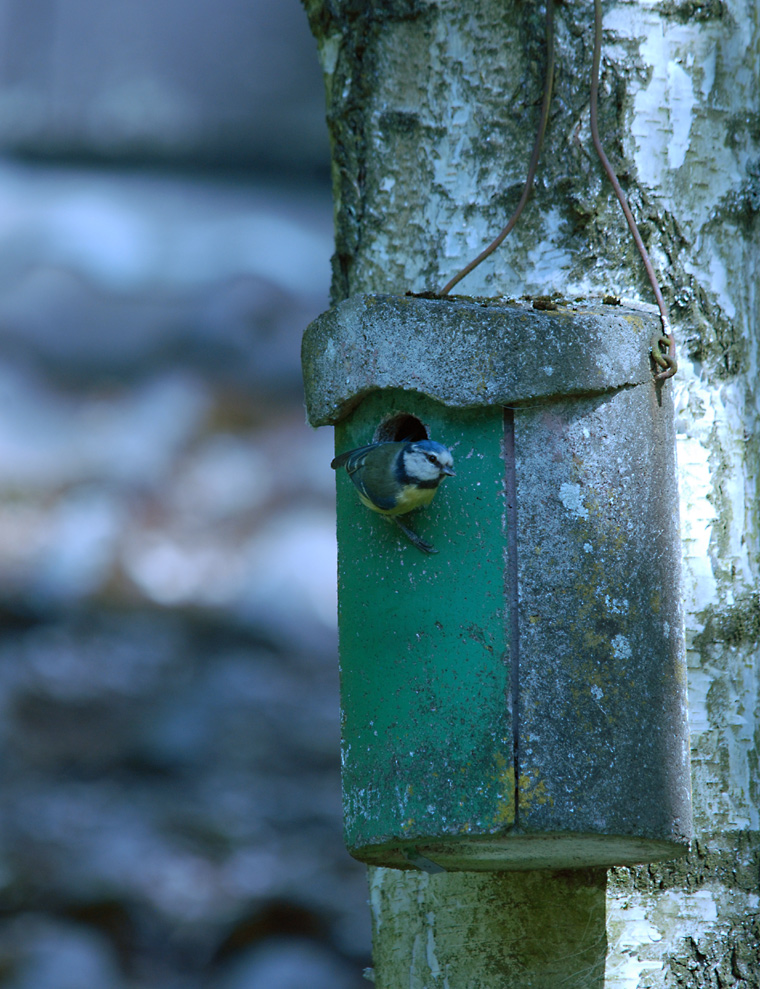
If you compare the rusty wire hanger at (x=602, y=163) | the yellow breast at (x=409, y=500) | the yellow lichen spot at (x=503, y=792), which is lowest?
the yellow lichen spot at (x=503, y=792)

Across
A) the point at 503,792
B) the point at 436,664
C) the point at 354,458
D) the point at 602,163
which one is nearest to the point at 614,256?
the point at 602,163

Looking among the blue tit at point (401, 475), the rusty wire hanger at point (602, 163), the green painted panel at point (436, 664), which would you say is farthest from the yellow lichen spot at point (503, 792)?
the rusty wire hanger at point (602, 163)

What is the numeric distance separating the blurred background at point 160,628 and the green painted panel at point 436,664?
5.25ft

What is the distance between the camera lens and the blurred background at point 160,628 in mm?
3672

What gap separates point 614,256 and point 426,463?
0.78 m

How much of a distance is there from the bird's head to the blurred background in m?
1.81

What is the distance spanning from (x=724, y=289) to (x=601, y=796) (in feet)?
3.86

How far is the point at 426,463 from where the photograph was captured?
2.03m

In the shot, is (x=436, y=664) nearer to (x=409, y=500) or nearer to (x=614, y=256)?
(x=409, y=500)

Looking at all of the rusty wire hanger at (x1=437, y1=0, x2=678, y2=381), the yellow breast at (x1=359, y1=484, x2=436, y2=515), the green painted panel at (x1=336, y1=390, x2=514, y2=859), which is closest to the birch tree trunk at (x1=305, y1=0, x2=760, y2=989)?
the rusty wire hanger at (x1=437, y1=0, x2=678, y2=381)

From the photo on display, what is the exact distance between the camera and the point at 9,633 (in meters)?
3.72

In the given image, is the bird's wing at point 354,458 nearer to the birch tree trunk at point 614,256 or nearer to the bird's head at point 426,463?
the bird's head at point 426,463

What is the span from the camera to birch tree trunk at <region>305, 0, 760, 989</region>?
2338 mm

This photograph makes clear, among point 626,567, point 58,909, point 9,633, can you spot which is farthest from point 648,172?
point 58,909
